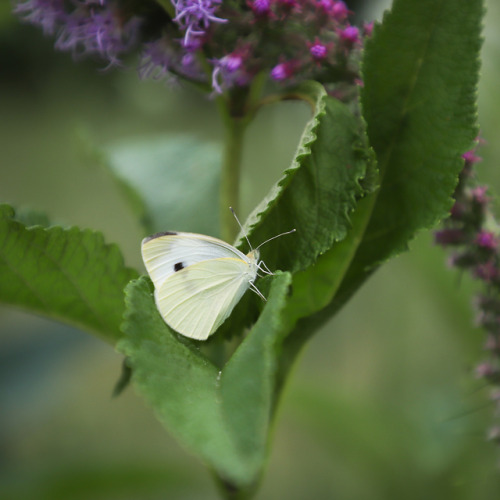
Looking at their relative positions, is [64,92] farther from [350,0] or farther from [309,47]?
[309,47]

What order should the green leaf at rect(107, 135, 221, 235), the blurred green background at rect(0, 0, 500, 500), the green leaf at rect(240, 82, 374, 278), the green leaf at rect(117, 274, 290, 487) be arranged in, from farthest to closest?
the blurred green background at rect(0, 0, 500, 500), the green leaf at rect(107, 135, 221, 235), the green leaf at rect(240, 82, 374, 278), the green leaf at rect(117, 274, 290, 487)

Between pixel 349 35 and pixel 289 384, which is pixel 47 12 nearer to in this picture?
pixel 349 35

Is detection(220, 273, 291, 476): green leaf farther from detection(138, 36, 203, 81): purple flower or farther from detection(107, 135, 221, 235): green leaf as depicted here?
detection(107, 135, 221, 235): green leaf

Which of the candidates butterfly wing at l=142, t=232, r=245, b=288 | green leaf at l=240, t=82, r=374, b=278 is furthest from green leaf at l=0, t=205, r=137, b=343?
green leaf at l=240, t=82, r=374, b=278

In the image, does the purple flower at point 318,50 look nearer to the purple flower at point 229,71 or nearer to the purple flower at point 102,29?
the purple flower at point 229,71

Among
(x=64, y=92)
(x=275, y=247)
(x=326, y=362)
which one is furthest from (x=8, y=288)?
(x=64, y=92)

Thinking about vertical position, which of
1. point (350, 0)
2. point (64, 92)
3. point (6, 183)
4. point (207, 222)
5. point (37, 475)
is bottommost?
point (6, 183)

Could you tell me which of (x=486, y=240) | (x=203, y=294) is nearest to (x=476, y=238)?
(x=486, y=240)
